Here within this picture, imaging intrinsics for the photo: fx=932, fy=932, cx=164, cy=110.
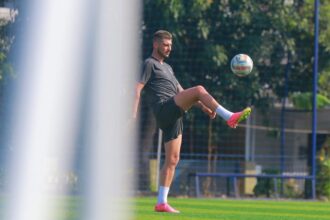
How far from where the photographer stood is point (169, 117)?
28.2ft

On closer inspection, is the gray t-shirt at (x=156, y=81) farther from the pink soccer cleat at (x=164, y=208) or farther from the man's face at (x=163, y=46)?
the pink soccer cleat at (x=164, y=208)

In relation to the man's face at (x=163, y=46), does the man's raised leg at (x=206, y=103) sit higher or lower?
lower

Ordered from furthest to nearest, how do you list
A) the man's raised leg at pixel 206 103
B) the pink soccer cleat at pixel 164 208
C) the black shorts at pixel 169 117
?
the pink soccer cleat at pixel 164 208 → the black shorts at pixel 169 117 → the man's raised leg at pixel 206 103

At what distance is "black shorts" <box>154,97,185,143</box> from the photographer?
8.55 metres

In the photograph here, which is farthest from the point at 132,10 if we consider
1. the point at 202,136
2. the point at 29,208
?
the point at 202,136

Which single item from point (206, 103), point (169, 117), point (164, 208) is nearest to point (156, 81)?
point (169, 117)

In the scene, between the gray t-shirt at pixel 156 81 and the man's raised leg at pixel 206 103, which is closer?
the man's raised leg at pixel 206 103

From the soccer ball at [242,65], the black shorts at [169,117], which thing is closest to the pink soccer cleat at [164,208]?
the black shorts at [169,117]

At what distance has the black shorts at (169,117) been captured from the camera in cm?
855

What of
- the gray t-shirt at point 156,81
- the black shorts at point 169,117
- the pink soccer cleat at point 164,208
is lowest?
the pink soccer cleat at point 164,208

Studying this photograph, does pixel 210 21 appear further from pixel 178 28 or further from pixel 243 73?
pixel 243 73

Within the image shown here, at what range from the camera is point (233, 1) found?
19.2 metres

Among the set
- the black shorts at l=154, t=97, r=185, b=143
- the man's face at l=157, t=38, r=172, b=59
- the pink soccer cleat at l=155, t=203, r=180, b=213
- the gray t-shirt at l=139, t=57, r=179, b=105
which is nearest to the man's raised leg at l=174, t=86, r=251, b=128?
the black shorts at l=154, t=97, r=185, b=143

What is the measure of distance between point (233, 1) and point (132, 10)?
17394 mm
